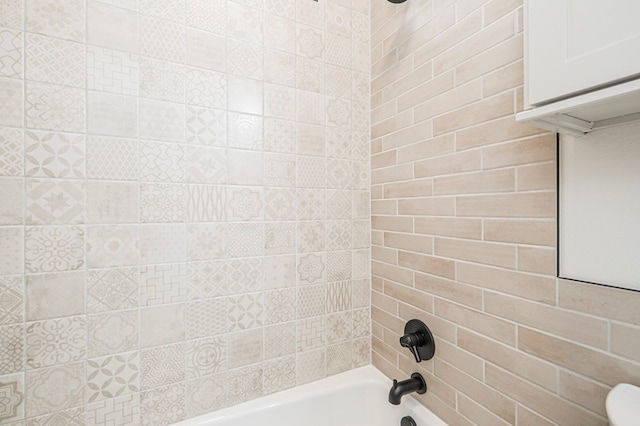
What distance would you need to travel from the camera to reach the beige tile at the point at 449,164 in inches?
37.0

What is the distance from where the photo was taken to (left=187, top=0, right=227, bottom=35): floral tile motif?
111 centimetres

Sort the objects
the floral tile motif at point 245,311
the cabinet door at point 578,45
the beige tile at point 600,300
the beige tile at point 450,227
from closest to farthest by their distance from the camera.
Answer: the cabinet door at point 578,45 < the beige tile at point 600,300 < the beige tile at point 450,227 < the floral tile motif at point 245,311

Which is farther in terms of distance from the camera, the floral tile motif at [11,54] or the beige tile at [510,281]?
the floral tile motif at [11,54]

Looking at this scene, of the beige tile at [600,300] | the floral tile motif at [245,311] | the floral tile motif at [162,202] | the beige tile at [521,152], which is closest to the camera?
the beige tile at [600,300]

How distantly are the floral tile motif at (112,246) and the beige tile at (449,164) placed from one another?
1.09 meters

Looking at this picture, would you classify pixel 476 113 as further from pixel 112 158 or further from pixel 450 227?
pixel 112 158

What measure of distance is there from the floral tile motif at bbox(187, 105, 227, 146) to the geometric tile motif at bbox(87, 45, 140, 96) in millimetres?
198

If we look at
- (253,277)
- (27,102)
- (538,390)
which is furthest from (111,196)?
(538,390)

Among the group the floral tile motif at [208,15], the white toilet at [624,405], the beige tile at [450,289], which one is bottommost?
the white toilet at [624,405]

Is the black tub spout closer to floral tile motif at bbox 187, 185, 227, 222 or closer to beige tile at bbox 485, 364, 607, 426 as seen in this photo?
beige tile at bbox 485, 364, 607, 426

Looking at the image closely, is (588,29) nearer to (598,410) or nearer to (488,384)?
(598,410)

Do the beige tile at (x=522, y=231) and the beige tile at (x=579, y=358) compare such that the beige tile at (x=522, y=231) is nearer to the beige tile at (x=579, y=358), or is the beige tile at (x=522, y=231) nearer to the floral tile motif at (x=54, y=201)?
the beige tile at (x=579, y=358)

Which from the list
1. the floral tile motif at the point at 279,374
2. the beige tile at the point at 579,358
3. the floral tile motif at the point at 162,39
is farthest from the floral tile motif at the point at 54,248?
the beige tile at the point at 579,358

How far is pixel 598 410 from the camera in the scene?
2.13ft
